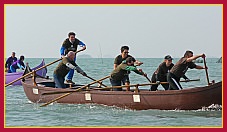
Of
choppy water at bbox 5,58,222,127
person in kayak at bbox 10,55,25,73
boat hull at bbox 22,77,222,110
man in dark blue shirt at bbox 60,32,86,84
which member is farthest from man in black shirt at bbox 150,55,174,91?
person in kayak at bbox 10,55,25,73

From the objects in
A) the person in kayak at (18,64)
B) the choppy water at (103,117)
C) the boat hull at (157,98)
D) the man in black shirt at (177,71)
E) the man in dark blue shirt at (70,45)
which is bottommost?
the choppy water at (103,117)

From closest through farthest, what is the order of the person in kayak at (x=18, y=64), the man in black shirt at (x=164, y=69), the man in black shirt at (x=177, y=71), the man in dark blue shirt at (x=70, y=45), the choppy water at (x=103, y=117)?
1. the choppy water at (x=103, y=117)
2. the man in black shirt at (x=177, y=71)
3. the man in black shirt at (x=164, y=69)
4. the man in dark blue shirt at (x=70, y=45)
5. the person in kayak at (x=18, y=64)

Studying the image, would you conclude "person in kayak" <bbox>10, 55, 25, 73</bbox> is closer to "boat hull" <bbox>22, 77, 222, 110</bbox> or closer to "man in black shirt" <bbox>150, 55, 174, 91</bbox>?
"boat hull" <bbox>22, 77, 222, 110</bbox>

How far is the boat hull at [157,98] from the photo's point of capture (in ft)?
33.7

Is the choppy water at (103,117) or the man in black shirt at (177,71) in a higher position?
the man in black shirt at (177,71)

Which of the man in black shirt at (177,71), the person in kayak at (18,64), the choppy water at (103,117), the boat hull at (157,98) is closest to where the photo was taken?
the choppy water at (103,117)

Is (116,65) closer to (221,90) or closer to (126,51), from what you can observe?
(126,51)

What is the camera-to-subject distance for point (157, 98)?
34.9ft

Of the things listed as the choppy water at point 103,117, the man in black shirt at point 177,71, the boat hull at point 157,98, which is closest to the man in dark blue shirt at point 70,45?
the boat hull at point 157,98

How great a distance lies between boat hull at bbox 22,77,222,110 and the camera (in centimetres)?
1027

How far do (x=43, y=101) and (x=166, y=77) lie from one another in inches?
155

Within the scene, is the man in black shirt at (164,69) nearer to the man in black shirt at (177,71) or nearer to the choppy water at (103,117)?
the man in black shirt at (177,71)

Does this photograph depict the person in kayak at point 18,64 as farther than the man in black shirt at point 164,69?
Yes

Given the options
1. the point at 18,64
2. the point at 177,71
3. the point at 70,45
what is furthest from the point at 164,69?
the point at 18,64
